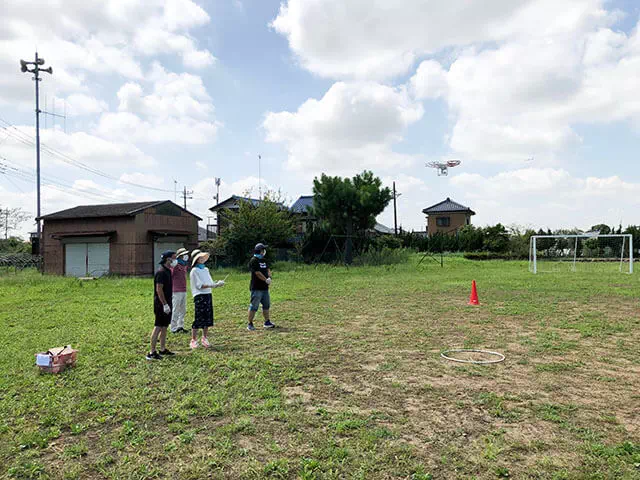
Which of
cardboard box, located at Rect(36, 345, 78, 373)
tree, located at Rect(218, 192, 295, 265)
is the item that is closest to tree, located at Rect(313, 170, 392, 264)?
tree, located at Rect(218, 192, 295, 265)

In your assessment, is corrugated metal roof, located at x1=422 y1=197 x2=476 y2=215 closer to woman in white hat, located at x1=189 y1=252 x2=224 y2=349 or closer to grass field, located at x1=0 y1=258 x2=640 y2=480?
grass field, located at x1=0 y1=258 x2=640 y2=480

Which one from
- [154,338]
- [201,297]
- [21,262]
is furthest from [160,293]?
[21,262]

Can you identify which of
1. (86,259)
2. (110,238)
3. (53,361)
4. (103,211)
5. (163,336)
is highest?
(103,211)

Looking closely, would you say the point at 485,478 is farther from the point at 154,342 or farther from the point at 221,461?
the point at 154,342

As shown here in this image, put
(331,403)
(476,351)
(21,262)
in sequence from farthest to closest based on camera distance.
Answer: (21,262) → (476,351) → (331,403)

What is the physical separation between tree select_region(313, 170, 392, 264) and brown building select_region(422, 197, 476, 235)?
24014mm

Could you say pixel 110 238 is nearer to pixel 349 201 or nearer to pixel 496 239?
pixel 349 201

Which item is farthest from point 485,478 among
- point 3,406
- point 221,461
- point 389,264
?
point 389,264

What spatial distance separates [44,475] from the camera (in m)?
3.08

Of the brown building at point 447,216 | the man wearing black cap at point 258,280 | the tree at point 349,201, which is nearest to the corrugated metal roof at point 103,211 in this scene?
the tree at point 349,201

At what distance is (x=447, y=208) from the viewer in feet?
174

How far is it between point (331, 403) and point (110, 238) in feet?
75.4

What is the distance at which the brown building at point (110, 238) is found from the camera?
24.0m

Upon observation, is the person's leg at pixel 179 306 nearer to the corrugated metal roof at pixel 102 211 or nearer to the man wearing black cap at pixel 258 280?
the man wearing black cap at pixel 258 280
